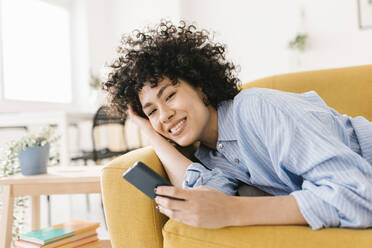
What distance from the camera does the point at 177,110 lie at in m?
1.03

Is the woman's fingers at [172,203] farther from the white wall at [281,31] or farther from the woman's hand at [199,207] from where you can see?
the white wall at [281,31]

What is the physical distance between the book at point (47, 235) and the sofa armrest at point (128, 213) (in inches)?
13.1

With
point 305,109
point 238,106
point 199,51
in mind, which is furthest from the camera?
point 199,51

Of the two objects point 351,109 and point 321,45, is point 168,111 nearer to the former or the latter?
point 351,109

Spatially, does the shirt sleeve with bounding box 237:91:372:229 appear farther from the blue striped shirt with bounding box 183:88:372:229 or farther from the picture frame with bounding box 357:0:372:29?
the picture frame with bounding box 357:0:372:29

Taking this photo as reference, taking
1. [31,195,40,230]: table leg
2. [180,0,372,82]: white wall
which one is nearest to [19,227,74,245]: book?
[31,195,40,230]: table leg

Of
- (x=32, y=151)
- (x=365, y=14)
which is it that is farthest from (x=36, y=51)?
(x=365, y=14)

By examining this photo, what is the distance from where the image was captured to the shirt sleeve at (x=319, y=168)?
2.34 ft

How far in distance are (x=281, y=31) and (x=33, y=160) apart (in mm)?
3314

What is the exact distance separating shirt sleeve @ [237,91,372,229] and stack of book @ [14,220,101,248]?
779 millimetres

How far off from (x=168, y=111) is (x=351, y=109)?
76cm

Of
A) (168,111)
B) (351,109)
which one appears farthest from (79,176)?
(351,109)

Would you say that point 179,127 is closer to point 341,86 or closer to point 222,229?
point 222,229

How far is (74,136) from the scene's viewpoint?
346cm
